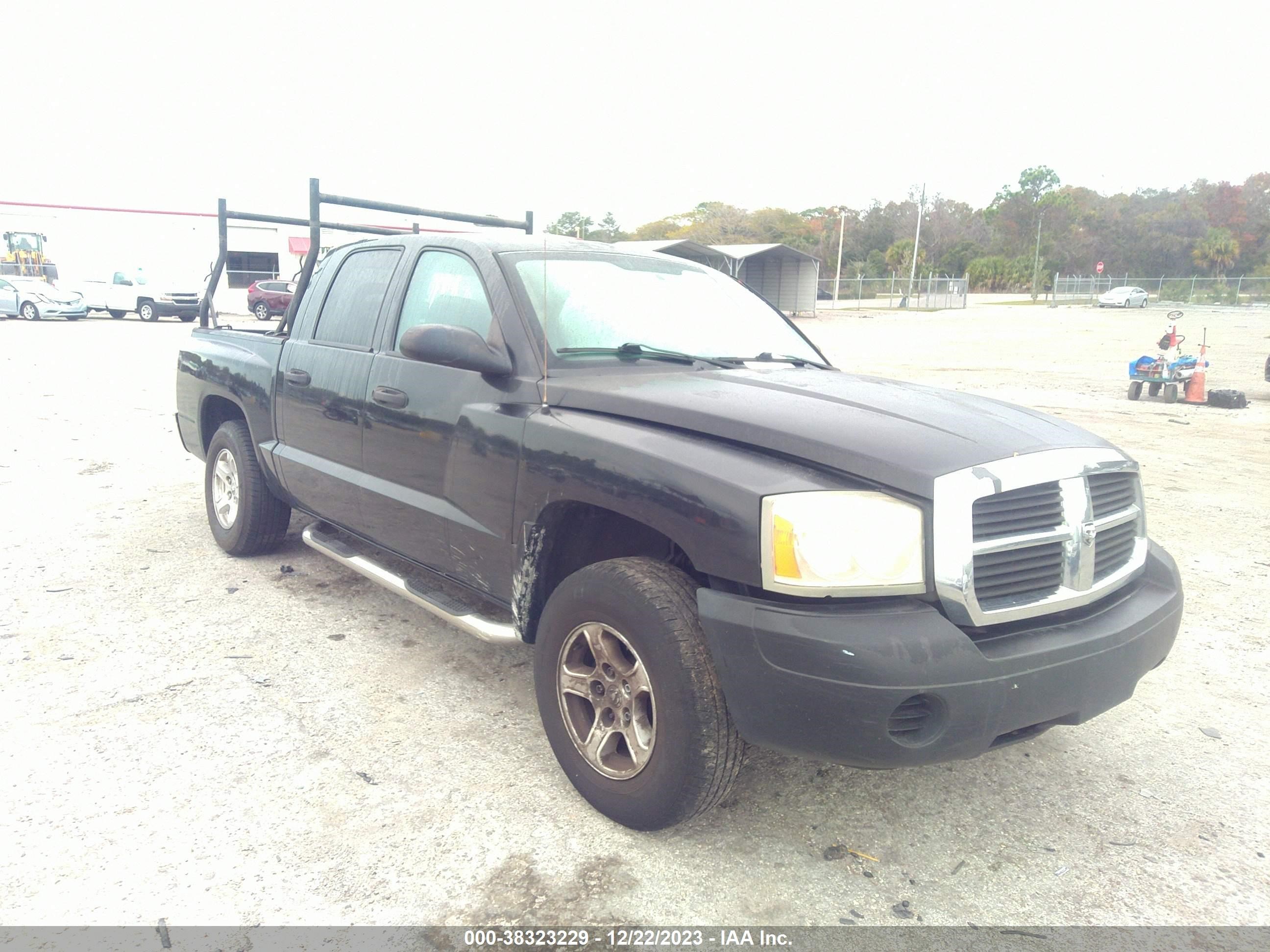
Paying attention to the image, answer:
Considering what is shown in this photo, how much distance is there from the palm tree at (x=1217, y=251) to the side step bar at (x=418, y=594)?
8022cm

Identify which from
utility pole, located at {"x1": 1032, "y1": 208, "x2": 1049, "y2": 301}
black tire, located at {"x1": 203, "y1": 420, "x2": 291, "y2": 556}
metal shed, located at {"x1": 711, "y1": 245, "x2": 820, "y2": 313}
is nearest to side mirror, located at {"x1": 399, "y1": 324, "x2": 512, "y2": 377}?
black tire, located at {"x1": 203, "y1": 420, "x2": 291, "y2": 556}

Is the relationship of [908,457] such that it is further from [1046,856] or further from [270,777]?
[270,777]

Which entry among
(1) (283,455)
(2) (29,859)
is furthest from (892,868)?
(1) (283,455)

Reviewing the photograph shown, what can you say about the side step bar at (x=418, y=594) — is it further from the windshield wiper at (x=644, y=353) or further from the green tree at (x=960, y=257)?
the green tree at (x=960, y=257)

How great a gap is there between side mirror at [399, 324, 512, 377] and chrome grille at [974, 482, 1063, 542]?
1648mm

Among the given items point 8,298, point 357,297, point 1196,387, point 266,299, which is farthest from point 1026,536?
point 8,298

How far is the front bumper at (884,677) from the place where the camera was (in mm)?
2262

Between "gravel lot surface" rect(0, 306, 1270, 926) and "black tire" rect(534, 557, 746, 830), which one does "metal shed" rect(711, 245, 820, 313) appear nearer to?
"gravel lot surface" rect(0, 306, 1270, 926)

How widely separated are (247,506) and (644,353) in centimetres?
281

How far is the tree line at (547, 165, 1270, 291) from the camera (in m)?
72.6

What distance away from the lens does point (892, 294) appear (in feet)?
173

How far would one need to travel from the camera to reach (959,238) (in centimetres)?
8788

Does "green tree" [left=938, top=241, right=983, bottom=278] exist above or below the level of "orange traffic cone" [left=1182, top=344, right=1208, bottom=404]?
above

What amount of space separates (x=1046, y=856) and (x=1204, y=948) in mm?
455
